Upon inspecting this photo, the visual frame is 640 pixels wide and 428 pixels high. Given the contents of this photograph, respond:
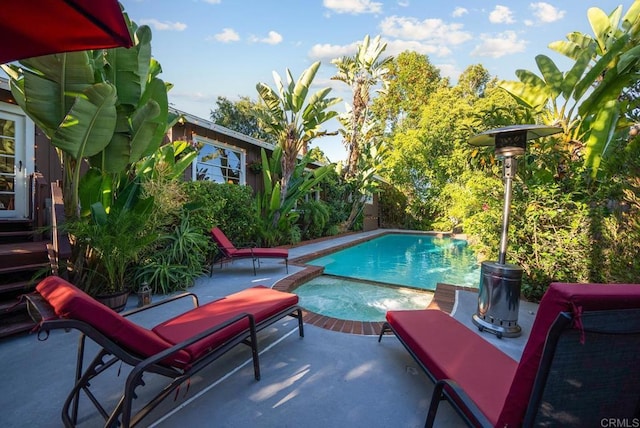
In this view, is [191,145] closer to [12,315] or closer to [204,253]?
[204,253]

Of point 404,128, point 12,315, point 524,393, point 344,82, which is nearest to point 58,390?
point 12,315

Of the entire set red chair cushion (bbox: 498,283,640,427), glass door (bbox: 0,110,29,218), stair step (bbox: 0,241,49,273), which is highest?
glass door (bbox: 0,110,29,218)

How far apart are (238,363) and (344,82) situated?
16424 millimetres

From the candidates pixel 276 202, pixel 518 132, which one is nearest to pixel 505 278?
pixel 518 132

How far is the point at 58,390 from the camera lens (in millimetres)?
2500

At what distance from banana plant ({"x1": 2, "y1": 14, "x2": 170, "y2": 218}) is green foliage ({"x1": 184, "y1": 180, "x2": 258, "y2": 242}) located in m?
1.74

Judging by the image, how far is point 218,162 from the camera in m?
10.1

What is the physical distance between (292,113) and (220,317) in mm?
7968

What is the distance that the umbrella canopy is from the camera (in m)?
1.72

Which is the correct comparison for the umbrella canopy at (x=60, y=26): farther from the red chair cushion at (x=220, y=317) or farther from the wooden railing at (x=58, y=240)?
the wooden railing at (x=58, y=240)

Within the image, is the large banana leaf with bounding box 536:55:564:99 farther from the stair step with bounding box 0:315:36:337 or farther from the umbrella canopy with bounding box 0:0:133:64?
the stair step with bounding box 0:315:36:337

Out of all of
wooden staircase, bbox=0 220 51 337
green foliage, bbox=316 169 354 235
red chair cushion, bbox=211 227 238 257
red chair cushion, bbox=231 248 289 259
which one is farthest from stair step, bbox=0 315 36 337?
green foliage, bbox=316 169 354 235

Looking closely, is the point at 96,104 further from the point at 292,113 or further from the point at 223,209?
the point at 292,113

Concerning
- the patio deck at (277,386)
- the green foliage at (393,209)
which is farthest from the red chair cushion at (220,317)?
the green foliage at (393,209)
